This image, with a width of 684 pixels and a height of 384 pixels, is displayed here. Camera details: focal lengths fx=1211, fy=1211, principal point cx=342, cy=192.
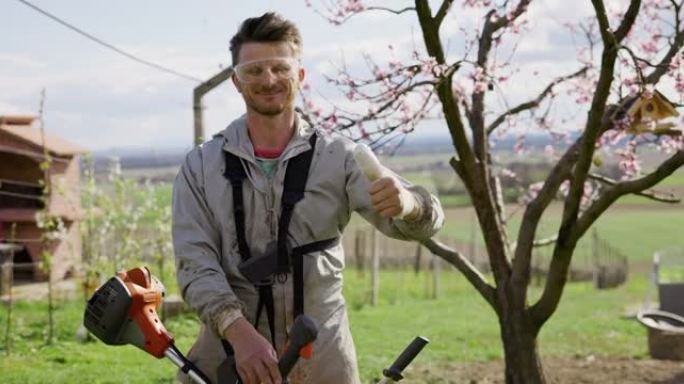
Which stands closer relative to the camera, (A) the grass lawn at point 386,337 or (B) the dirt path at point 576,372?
(B) the dirt path at point 576,372

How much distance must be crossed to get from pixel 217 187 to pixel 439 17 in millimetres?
3660

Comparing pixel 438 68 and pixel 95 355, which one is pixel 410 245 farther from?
pixel 438 68

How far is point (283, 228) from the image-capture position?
3164mm

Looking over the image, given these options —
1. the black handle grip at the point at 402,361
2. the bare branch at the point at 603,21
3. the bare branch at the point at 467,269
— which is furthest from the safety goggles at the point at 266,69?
the bare branch at the point at 467,269

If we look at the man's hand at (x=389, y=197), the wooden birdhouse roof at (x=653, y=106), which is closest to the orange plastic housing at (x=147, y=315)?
the man's hand at (x=389, y=197)

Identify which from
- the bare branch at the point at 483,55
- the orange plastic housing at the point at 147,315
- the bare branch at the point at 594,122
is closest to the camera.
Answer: the orange plastic housing at the point at 147,315

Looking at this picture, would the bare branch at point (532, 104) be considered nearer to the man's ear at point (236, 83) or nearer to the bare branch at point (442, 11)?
the bare branch at point (442, 11)

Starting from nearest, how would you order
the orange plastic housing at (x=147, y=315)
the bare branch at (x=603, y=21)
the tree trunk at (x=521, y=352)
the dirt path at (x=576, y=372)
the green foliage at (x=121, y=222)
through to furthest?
the orange plastic housing at (x=147, y=315) < the bare branch at (x=603, y=21) < the tree trunk at (x=521, y=352) < the dirt path at (x=576, y=372) < the green foliage at (x=121, y=222)

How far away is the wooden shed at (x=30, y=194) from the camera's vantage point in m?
17.5

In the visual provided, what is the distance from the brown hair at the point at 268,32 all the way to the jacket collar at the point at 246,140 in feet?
0.58

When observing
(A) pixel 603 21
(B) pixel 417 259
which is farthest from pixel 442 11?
(B) pixel 417 259

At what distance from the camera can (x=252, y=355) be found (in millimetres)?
2965

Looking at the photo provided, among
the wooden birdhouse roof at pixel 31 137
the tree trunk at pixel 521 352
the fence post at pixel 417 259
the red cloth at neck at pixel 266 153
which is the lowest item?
the fence post at pixel 417 259

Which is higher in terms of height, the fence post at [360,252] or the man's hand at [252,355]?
the man's hand at [252,355]
